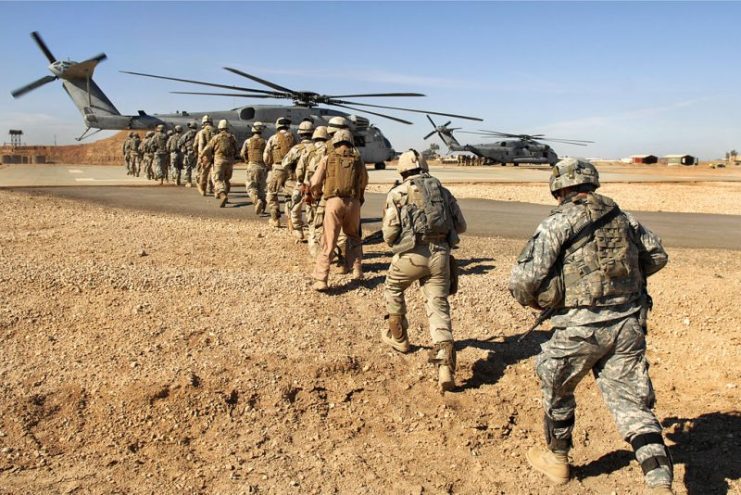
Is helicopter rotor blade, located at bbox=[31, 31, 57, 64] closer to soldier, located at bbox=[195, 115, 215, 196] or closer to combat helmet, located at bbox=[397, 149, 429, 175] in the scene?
soldier, located at bbox=[195, 115, 215, 196]

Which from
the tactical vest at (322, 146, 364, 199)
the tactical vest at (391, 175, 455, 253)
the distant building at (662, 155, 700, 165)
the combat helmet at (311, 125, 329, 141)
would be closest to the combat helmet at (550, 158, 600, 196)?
the tactical vest at (391, 175, 455, 253)

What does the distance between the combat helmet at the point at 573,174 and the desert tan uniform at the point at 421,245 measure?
1.56 m

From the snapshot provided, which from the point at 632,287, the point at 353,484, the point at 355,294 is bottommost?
the point at 353,484

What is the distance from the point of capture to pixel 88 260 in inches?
297

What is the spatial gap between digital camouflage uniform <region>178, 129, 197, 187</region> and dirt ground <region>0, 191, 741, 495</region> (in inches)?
466

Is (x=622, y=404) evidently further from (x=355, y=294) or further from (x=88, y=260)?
(x=88, y=260)

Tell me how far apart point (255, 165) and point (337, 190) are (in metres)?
5.38

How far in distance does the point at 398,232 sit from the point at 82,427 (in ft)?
8.60

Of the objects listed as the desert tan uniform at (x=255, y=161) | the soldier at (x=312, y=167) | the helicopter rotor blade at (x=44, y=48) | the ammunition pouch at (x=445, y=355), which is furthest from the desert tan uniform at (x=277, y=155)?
the helicopter rotor blade at (x=44, y=48)

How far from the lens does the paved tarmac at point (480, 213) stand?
11.6m

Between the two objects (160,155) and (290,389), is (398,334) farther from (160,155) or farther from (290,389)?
(160,155)

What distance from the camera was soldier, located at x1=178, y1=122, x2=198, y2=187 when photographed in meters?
19.2

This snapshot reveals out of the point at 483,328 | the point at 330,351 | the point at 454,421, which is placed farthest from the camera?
the point at 483,328

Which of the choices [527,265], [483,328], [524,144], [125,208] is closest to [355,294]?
[483,328]
